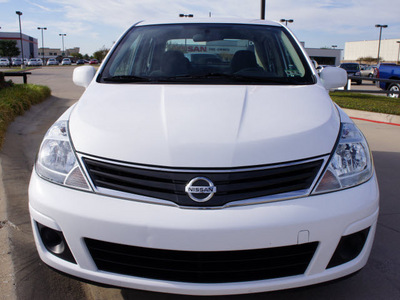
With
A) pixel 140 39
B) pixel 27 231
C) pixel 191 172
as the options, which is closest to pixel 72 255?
pixel 191 172

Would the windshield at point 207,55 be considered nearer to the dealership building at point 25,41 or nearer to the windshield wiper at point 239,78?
the windshield wiper at point 239,78

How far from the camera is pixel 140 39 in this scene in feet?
11.5

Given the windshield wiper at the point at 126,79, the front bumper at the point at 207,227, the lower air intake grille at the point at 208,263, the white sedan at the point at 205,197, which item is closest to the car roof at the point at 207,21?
the windshield wiper at the point at 126,79

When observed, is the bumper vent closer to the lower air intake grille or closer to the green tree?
the lower air intake grille

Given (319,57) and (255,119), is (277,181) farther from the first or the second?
(319,57)

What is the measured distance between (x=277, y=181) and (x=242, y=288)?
1.71ft

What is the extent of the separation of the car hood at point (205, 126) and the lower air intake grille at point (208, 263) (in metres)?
0.41

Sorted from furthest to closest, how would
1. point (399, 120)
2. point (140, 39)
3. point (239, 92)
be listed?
point (399, 120) → point (140, 39) → point (239, 92)

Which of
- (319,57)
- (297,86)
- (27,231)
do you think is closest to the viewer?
(297,86)

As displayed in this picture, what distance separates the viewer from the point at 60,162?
2115 mm

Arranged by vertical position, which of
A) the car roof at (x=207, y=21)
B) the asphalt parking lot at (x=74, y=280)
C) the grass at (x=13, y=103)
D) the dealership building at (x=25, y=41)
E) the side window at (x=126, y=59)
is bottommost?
the asphalt parking lot at (x=74, y=280)

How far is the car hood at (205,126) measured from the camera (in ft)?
6.32

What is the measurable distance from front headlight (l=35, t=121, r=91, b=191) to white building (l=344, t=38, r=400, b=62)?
102958 mm

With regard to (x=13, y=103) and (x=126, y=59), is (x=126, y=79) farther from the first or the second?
(x=13, y=103)
